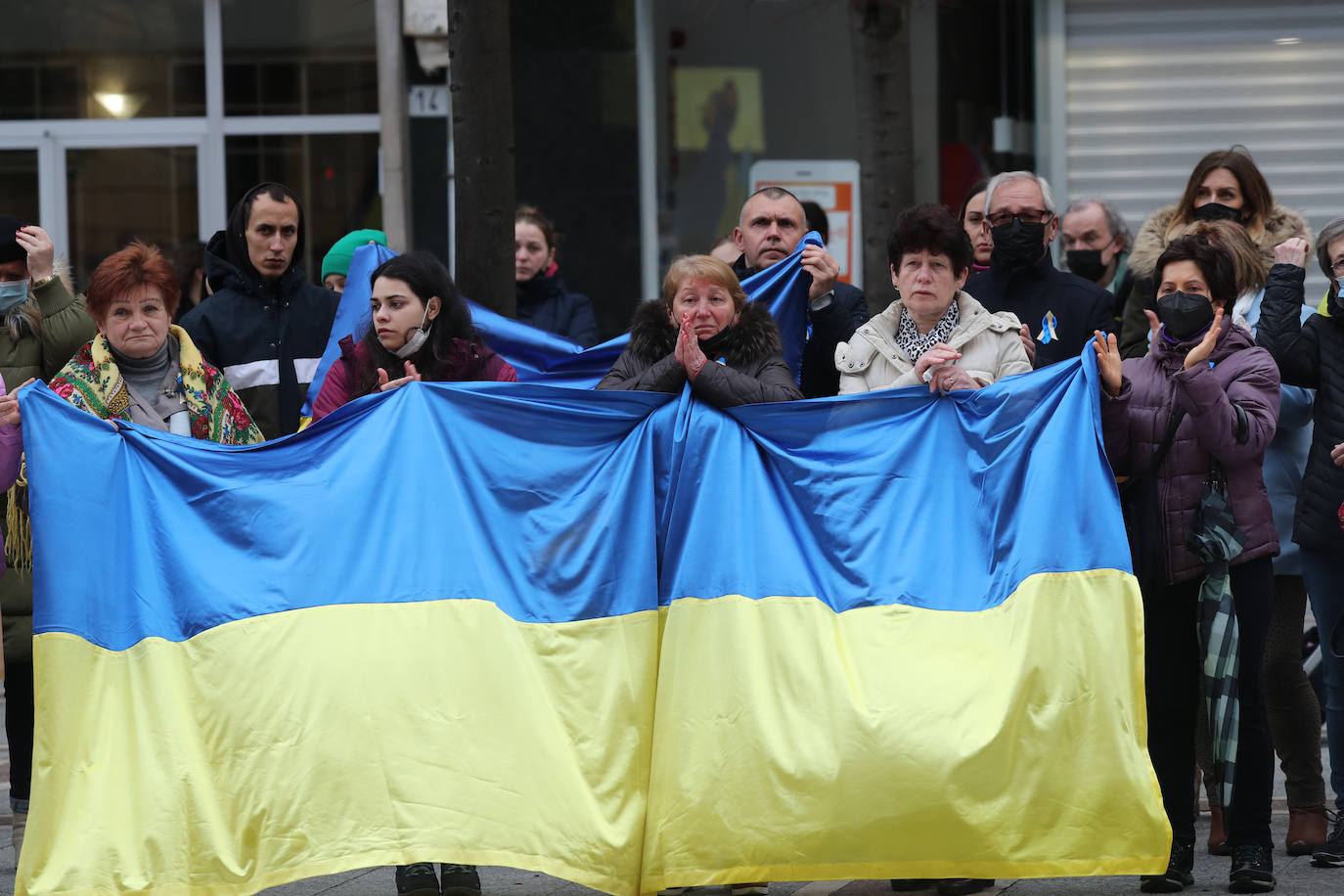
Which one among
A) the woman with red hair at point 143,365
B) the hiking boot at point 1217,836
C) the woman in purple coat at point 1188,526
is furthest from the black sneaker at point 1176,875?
the woman with red hair at point 143,365

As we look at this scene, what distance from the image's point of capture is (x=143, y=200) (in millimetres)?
12422

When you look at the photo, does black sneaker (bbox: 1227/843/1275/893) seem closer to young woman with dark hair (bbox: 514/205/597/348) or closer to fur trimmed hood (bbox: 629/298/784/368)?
fur trimmed hood (bbox: 629/298/784/368)

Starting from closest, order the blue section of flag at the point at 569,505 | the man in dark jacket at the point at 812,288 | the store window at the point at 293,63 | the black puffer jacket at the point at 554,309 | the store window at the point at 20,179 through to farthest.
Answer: the blue section of flag at the point at 569,505, the man in dark jacket at the point at 812,288, the black puffer jacket at the point at 554,309, the store window at the point at 293,63, the store window at the point at 20,179

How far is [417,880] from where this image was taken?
17.7 ft

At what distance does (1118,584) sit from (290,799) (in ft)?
7.73

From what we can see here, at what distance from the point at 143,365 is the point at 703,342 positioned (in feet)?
5.77

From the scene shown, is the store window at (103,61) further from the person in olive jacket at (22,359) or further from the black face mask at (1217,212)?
the black face mask at (1217,212)

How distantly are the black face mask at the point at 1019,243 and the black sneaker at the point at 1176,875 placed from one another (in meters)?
1.96

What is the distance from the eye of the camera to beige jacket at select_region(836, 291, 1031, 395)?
5.59m

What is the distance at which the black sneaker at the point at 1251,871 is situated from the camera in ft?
18.0

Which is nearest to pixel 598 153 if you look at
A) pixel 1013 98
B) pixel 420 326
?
pixel 1013 98

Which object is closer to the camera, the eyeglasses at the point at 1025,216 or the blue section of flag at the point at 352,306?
the eyeglasses at the point at 1025,216

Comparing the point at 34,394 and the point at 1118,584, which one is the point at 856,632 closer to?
the point at 1118,584

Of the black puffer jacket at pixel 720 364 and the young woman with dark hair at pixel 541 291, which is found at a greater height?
the young woman with dark hair at pixel 541 291
